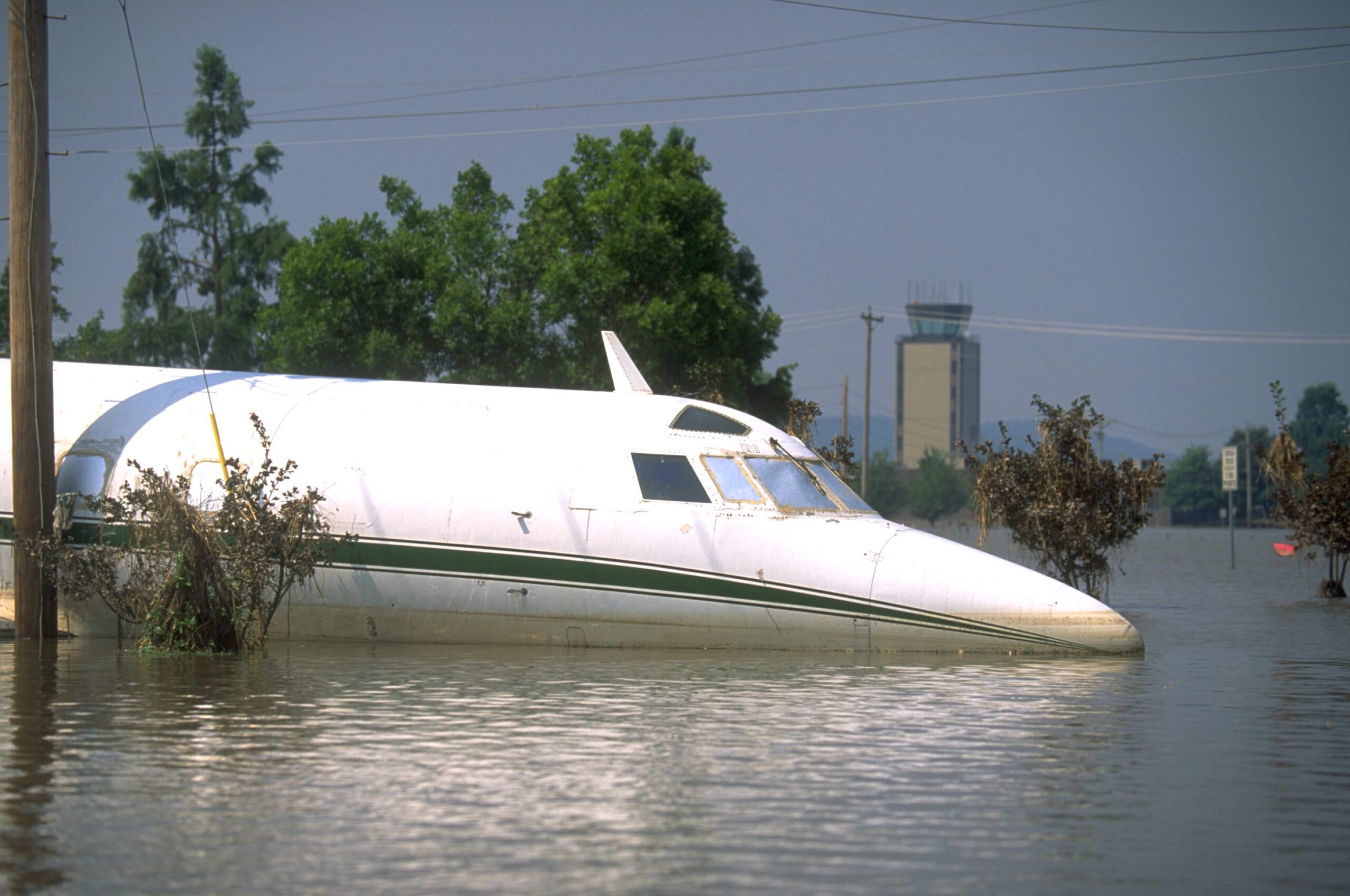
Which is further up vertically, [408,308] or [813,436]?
[408,308]

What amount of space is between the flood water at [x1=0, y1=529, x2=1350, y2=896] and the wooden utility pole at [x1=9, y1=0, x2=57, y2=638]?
275 cm

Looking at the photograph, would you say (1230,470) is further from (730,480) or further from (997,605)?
(730,480)

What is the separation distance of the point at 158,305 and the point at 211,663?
52.7m

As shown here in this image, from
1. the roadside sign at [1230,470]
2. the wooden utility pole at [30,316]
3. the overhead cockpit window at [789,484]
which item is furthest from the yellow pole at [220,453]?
the roadside sign at [1230,470]

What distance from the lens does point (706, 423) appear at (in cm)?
2078

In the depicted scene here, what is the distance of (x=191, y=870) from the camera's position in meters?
8.18

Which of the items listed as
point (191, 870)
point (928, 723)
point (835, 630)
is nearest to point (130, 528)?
point (835, 630)

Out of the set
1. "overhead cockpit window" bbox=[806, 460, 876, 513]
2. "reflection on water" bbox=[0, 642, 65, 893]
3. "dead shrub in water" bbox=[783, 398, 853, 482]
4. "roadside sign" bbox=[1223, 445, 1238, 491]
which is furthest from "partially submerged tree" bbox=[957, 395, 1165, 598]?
"roadside sign" bbox=[1223, 445, 1238, 491]

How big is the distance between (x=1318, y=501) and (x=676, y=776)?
28157mm

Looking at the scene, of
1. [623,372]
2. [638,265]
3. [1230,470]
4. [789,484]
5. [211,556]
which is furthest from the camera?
[1230,470]

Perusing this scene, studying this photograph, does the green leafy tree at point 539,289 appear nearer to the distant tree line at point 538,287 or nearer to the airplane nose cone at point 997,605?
the distant tree line at point 538,287

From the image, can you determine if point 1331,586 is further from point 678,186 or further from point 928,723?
point 928,723

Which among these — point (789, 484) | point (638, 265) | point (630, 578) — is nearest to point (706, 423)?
point (789, 484)

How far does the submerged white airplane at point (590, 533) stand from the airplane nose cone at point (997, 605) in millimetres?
20
